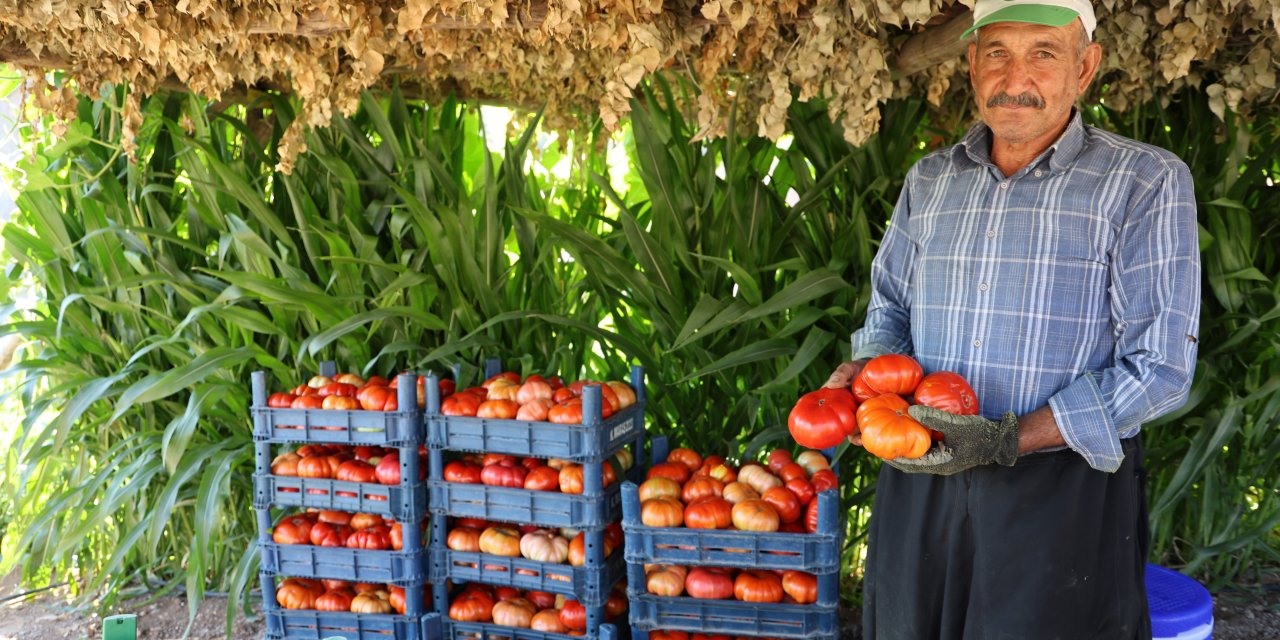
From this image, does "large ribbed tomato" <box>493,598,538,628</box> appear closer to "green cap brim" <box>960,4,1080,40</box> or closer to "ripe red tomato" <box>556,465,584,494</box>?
"ripe red tomato" <box>556,465,584,494</box>

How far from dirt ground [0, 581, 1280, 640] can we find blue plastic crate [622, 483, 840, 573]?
666 mm

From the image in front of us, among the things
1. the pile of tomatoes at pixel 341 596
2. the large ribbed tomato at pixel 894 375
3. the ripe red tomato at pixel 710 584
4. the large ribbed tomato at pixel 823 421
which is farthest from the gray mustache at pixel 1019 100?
the pile of tomatoes at pixel 341 596

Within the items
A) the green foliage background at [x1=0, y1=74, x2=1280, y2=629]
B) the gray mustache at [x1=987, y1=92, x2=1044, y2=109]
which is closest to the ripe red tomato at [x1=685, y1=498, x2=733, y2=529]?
the green foliage background at [x1=0, y1=74, x2=1280, y2=629]

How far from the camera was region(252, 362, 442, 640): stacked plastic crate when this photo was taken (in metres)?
2.49

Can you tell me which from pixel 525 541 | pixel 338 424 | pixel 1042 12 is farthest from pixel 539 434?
pixel 1042 12

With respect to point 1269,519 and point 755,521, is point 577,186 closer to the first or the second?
point 755,521

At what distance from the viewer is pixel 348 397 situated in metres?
2.56

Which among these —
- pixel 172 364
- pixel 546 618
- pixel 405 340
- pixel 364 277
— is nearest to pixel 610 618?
pixel 546 618

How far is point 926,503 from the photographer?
159cm

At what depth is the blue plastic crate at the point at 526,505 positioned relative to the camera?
92.3 inches

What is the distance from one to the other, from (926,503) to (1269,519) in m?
1.51

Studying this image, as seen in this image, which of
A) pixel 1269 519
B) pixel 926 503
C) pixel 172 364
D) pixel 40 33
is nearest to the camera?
pixel 926 503

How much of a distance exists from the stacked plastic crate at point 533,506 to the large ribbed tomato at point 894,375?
883 mm

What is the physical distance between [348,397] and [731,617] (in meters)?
1.14
